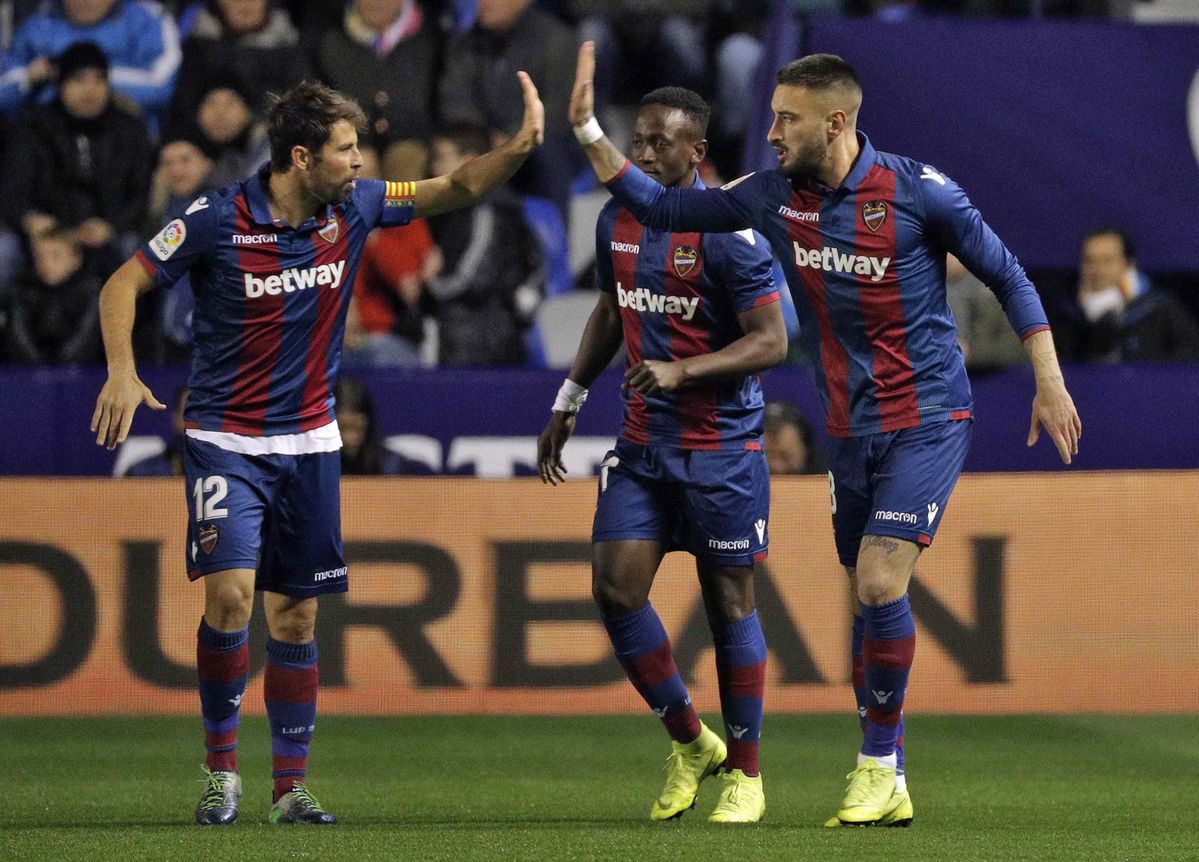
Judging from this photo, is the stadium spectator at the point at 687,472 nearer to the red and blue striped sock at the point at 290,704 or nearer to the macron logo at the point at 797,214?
the macron logo at the point at 797,214

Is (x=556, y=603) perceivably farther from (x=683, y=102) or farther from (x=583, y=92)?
(x=583, y=92)

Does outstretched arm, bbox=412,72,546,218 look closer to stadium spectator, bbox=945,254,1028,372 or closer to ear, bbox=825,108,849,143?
ear, bbox=825,108,849,143

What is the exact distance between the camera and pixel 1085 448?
1071cm

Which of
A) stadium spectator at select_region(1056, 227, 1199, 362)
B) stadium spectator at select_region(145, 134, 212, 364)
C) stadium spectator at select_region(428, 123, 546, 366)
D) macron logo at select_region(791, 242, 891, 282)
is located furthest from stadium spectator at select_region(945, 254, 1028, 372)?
macron logo at select_region(791, 242, 891, 282)

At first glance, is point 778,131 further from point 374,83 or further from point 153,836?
point 374,83

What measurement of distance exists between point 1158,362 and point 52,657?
5901 millimetres

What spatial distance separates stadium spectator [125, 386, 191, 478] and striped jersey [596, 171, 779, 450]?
13.8 feet

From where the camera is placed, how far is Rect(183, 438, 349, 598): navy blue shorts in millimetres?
6230

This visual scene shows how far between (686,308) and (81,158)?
646 centimetres

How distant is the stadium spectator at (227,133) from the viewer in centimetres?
1185

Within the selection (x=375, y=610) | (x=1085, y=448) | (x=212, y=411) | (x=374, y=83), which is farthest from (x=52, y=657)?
(x=1085, y=448)

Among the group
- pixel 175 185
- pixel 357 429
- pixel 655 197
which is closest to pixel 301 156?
pixel 655 197

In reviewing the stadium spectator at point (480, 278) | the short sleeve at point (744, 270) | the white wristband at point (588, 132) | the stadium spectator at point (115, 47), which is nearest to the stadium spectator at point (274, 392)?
the white wristband at point (588, 132)

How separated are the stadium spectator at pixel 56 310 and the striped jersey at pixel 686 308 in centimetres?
523
